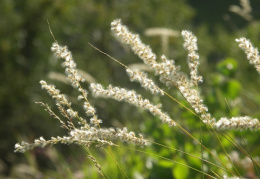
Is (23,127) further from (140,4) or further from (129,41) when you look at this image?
(129,41)

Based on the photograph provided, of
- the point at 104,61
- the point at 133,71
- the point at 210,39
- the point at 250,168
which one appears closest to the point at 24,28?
the point at 104,61

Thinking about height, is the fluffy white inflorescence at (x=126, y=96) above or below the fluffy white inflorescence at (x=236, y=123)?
above

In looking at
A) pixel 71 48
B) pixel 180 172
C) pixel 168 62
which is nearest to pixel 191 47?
pixel 168 62

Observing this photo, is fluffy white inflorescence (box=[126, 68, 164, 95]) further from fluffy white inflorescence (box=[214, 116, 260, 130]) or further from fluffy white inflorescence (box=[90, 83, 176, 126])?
fluffy white inflorescence (box=[214, 116, 260, 130])

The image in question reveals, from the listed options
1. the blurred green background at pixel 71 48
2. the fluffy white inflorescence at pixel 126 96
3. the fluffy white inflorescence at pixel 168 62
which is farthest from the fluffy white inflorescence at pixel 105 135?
the blurred green background at pixel 71 48

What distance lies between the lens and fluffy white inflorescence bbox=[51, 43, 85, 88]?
4.58 ft

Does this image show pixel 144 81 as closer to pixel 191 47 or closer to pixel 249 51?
pixel 191 47

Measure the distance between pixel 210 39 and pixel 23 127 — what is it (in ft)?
17.9

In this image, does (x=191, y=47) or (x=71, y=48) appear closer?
(x=191, y=47)

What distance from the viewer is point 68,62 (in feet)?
4.66

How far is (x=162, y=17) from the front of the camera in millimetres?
11383

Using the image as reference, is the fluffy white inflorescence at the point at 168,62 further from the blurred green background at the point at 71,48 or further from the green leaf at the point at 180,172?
the blurred green background at the point at 71,48

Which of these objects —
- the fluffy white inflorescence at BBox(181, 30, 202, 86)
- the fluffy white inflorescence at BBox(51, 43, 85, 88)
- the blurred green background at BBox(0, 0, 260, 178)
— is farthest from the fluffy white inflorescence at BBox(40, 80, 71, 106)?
the blurred green background at BBox(0, 0, 260, 178)

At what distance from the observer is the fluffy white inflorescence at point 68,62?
1.40 m
